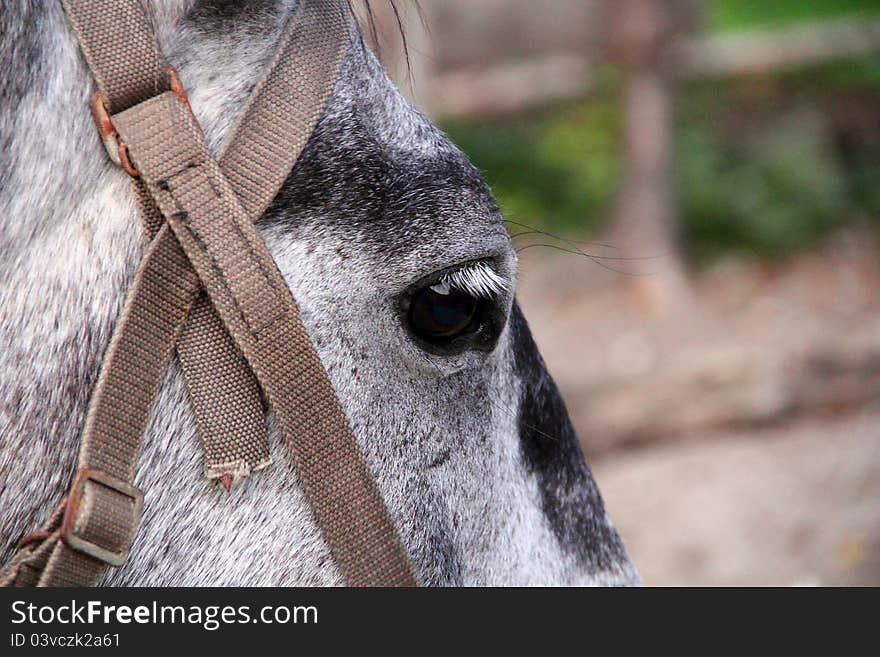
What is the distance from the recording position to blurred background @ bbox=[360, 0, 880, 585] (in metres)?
5.33

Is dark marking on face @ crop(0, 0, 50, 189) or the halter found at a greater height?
dark marking on face @ crop(0, 0, 50, 189)

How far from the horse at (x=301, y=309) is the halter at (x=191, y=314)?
4cm

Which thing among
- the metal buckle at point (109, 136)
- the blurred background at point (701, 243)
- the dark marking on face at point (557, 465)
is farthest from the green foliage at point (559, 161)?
the metal buckle at point (109, 136)

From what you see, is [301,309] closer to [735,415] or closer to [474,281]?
[474,281]

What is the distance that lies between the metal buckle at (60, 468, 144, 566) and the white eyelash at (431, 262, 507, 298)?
588 millimetres

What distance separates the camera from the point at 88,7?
5.18 ft

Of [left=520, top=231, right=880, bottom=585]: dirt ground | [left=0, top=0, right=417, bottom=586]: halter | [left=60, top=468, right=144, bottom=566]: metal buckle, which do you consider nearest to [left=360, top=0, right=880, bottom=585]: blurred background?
[left=520, top=231, right=880, bottom=585]: dirt ground

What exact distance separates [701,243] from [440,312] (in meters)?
6.39

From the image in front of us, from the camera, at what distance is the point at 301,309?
5.53 feet

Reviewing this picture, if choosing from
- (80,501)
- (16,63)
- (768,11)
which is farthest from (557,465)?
(768,11)

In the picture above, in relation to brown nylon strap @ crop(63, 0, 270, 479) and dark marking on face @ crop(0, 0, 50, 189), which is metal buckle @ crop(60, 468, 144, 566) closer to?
brown nylon strap @ crop(63, 0, 270, 479)
